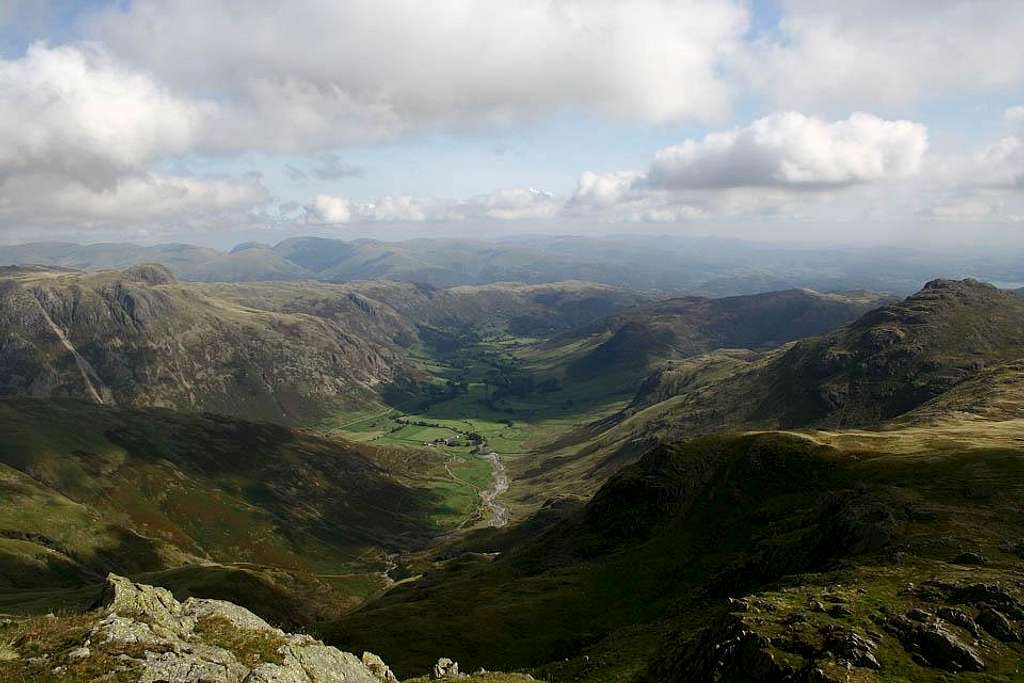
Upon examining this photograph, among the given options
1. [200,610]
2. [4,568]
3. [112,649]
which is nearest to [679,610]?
[200,610]

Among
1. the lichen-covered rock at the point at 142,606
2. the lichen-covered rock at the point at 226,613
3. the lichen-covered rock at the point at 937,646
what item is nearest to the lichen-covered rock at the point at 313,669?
the lichen-covered rock at the point at 226,613

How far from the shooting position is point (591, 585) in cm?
9719

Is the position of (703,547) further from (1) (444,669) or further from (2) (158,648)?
(2) (158,648)

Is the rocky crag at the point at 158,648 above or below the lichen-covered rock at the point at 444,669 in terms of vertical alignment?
above

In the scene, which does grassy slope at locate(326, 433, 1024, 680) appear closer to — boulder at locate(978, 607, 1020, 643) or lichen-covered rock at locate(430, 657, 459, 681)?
boulder at locate(978, 607, 1020, 643)

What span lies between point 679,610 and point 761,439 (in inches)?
2119

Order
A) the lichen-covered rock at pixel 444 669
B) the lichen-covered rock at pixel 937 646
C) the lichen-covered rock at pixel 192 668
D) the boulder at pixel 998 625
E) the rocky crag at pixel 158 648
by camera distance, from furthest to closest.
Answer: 1. the lichen-covered rock at pixel 444 669
2. the boulder at pixel 998 625
3. the lichen-covered rock at pixel 937 646
4. the lichen-covered rock at pixel 192 668
5. the rocky crag at pixel 158 648

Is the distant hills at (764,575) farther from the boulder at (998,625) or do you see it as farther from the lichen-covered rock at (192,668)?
the lichen-covered rock at (192,668)

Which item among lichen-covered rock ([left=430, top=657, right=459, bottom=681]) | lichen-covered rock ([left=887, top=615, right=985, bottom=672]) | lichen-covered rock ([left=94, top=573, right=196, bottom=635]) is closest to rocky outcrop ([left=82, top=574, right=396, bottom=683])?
lichen-covered rock ([left=94, top=573, right=196, bottom=635])

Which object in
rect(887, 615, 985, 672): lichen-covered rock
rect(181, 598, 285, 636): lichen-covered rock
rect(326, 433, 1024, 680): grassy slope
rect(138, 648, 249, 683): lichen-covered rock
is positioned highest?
rect(138, 648, 249, 683): lichen-covered rock

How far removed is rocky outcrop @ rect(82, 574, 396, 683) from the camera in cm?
2833

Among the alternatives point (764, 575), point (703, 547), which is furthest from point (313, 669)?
point (703, 547)

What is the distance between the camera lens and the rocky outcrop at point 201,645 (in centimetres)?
2833

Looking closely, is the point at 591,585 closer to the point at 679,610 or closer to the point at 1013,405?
the point at 679,610
